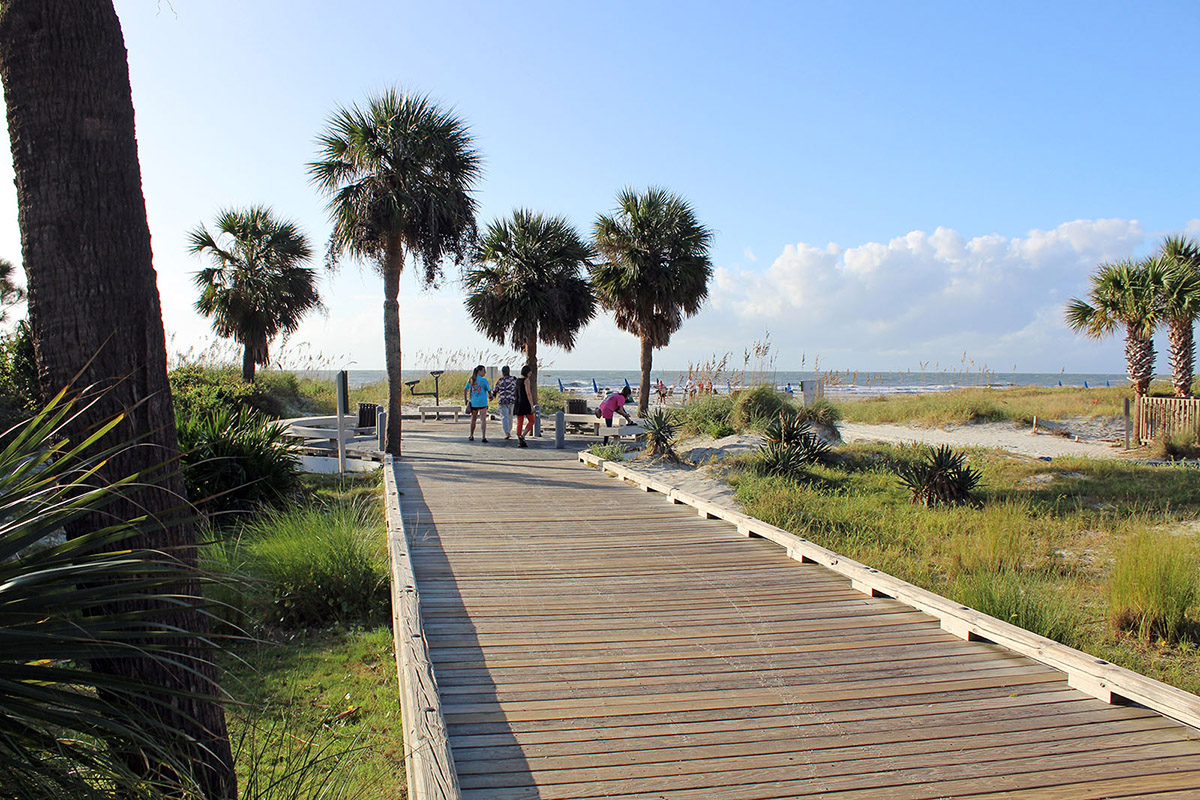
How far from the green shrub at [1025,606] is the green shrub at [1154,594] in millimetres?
419

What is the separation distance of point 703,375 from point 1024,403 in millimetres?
17221

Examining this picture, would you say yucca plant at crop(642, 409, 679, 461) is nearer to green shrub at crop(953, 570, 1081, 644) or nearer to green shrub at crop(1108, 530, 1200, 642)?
green shrub at crop(953, 570, 1081, 644)

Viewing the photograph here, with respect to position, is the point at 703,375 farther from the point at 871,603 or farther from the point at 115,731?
the point at 115,731

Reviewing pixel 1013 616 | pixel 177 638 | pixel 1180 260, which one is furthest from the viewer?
pixel 1180 260

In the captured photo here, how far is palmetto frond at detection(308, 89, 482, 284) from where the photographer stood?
572 inches

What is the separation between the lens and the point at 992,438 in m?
23.0

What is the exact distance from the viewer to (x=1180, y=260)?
73.6 ft

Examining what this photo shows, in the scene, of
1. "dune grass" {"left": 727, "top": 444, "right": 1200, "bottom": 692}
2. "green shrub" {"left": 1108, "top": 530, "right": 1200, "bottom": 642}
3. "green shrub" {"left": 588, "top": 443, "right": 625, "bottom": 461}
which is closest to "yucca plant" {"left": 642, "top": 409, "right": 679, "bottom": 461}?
"green shrub" {"left": 588, "top": 443, "right": 625, "bottom": 461}

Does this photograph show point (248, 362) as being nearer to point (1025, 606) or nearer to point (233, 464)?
point (233, 464)

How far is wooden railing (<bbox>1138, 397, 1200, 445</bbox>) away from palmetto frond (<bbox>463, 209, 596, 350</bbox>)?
51.7ft

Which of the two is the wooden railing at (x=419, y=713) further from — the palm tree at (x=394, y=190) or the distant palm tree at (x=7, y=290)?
the distant palm tree at (x=7, y=290)

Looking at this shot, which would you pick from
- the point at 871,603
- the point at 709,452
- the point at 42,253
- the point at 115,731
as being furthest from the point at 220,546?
the point at 709,452

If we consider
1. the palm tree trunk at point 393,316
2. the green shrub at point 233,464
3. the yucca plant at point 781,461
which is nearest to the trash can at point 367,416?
the palm tree trunk at point 393,316

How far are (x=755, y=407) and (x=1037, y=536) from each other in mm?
7946
